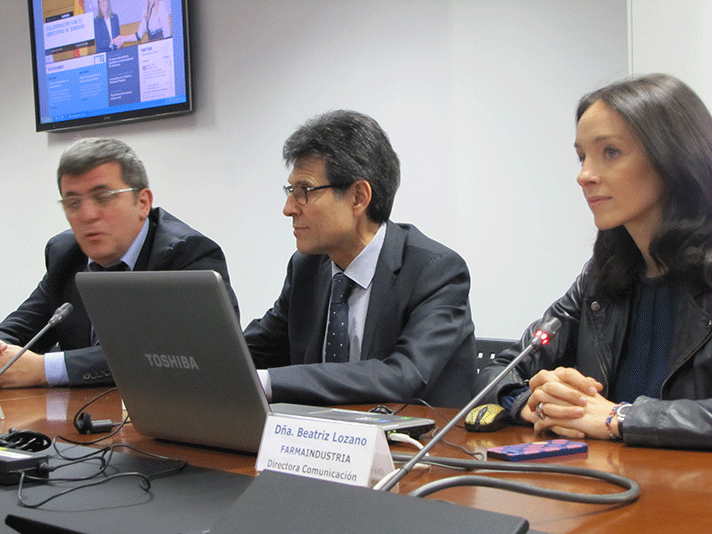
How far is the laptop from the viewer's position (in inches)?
44.3

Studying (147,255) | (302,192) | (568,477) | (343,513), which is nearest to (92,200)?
(147,255)

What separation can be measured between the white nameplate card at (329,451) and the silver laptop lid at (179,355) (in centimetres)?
11

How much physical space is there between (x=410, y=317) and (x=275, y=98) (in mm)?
1747

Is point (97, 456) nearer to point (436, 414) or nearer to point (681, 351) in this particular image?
point (436, 414)

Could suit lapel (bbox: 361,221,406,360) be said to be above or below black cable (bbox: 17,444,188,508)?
above

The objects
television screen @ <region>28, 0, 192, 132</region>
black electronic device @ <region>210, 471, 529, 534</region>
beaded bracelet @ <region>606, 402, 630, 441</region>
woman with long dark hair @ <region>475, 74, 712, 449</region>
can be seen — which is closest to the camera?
black electronic device @ <region>210, 471, 529, 534</region>

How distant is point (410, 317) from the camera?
2.02 m

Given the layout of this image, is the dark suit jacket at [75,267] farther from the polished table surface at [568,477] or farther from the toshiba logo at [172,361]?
the toshiba logo at [172,361]

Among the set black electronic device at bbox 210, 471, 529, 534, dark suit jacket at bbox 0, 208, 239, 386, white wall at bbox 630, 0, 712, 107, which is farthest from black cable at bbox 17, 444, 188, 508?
white wall at bbox 630, 0, 712, 107

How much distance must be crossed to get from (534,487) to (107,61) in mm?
3568

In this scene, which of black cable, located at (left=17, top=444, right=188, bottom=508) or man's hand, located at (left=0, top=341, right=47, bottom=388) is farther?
man's hand, located at (left=0, top=341, right=47, bottom=388)

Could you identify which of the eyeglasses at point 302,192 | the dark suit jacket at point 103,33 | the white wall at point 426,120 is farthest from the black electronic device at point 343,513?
the dark suit jacket at point 103,33

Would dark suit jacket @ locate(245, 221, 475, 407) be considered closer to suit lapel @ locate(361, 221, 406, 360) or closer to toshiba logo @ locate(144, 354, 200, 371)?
suit lapel @ locate(361, 221, 406, 360)

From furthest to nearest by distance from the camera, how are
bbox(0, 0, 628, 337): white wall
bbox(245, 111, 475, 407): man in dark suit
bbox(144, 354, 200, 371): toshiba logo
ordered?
1. bbox(0, 0, 628, 337): white wall
2. bbox(245, 111, 475, 407): man in dark suit
3. bbox(144, 354, 200, 371): toshiba logo
